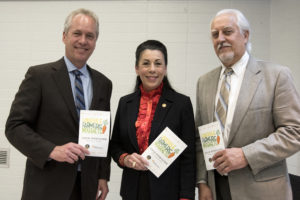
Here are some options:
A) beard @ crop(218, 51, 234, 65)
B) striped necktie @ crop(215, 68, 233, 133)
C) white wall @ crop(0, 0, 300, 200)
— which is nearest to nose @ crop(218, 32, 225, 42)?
beard @ crop(218, 51, 234, 65)

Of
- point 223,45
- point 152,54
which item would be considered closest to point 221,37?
point 223,45

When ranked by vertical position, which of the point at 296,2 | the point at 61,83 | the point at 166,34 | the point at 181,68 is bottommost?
the point at 61,83

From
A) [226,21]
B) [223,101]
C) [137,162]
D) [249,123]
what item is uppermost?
[226,21]

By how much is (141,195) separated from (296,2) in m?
2.78

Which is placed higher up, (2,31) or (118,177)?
(2,31)

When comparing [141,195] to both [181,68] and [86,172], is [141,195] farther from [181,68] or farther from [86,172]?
[181,68]

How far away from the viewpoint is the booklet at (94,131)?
1.59m

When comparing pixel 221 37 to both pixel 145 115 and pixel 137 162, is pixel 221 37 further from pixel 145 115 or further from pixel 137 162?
pixel 137 162

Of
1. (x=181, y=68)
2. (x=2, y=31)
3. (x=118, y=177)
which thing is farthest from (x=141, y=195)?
(x=2, y=31)

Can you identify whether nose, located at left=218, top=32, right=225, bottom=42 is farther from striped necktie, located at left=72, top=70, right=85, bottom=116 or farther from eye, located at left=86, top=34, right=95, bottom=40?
striped necktie, located at left=72, top=70, right=85, bottom=116

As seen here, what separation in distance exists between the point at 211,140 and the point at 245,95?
37 centimetres

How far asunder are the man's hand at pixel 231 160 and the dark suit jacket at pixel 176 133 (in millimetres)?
241

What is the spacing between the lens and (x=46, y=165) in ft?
5.34

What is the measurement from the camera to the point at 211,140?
164cm
